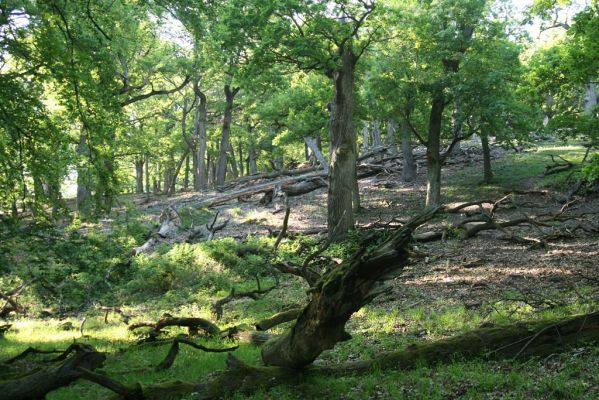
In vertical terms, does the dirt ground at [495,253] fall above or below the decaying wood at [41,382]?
below

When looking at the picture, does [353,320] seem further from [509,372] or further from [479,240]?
[479,240]

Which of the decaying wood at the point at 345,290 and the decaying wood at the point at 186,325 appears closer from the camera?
the decaying wood at the point at 345,290

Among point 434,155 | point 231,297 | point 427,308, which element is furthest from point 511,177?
point 231,297

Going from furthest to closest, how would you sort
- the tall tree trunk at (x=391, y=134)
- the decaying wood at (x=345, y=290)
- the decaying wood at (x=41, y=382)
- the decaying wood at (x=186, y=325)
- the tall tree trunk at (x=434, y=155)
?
the tall tree trunk at (x=391, y=134)
the tall tree trunk at (x=434, y=155)
the decaying wood at (x=186, y=325)
the decaying wood at (x=41, y=382)
the decaying wood at (x=345, y=290)

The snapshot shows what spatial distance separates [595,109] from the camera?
11.5 metres

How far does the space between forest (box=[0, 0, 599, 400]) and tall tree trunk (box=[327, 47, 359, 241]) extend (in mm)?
51

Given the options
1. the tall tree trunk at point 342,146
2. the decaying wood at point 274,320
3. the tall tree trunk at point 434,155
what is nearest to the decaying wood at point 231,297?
the decaying wood at point 274,320

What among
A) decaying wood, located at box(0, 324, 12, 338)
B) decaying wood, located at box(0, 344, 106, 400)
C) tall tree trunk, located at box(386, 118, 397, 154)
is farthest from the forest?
tall tree trunk, located at box(386, 118, 397, 154)

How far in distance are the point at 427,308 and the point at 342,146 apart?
7371mm

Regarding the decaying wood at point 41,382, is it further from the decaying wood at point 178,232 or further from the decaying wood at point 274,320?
the decaying wood at point 178,232

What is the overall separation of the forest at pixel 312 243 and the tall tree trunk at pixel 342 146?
0.17 feet

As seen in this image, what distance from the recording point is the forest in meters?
5.42

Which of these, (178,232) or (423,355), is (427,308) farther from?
(178,232)

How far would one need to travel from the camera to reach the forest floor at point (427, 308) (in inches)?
205
